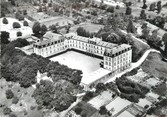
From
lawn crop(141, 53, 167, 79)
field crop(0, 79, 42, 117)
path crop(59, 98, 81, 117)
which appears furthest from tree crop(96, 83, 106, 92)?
lawn crop(141, 53, 167, 79)

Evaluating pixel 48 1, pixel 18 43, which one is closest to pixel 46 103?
pixel 18 43

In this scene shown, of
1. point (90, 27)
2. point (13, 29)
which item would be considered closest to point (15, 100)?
point (13, 29)

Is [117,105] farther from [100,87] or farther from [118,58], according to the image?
[118,58]

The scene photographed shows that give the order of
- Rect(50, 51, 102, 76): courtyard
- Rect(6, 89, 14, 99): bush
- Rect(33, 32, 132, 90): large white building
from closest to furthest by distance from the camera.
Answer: Rect(6, 89, 14, 99): bush, Rect(33, 32, 132, 90): large white building, Rect(50, 51, 102, 76): courtyard

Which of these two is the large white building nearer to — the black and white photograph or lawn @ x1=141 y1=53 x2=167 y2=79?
the black and white photograph

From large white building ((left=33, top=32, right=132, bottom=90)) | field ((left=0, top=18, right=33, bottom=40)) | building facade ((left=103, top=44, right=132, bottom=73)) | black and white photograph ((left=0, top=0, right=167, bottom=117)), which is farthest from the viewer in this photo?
field ((left=0, top=18, right=33, bottom=40))

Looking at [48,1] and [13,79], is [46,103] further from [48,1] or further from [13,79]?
[48,1]
